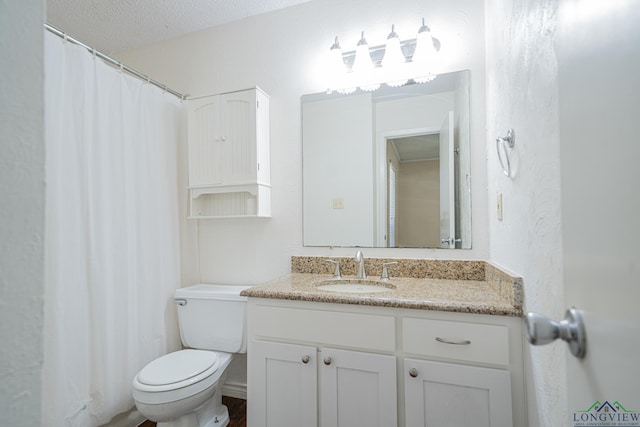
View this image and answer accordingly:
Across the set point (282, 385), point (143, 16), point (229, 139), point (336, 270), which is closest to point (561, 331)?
point (282, 385)

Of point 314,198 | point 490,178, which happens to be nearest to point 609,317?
point 490,178

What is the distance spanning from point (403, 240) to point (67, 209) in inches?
65.8

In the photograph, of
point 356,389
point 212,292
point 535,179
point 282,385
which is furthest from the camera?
point 212,292

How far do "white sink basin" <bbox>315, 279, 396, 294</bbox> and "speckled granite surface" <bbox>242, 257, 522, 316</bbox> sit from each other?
0.10ft

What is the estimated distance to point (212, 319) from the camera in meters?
1.78

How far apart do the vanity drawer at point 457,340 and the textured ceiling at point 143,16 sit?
2007mm

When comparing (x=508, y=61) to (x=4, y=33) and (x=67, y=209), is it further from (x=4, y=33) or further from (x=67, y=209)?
(x=67, y=209)

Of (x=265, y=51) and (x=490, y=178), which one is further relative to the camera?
(x=265, y=51)

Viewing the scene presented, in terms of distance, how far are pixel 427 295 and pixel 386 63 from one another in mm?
1298

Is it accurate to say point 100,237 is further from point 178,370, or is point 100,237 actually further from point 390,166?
point 390,166

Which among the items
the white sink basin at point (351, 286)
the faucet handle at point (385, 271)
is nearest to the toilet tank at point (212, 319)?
the white sink basin at point (351, 286)

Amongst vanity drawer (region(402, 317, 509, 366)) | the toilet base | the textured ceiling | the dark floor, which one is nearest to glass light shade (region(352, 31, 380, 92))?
the textured ceiling

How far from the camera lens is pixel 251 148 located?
1.84m

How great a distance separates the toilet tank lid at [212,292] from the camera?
176cm
